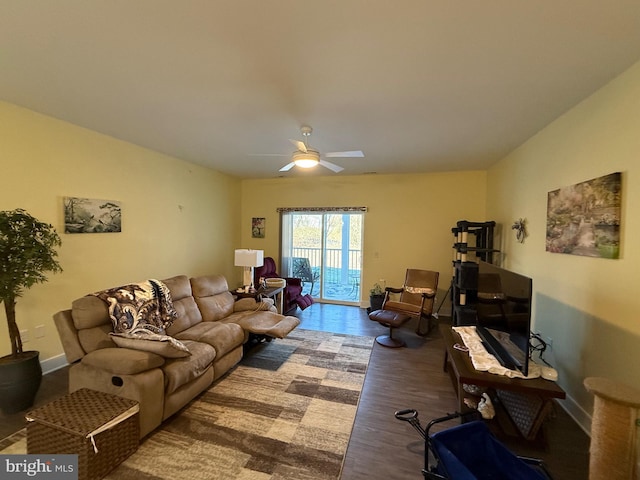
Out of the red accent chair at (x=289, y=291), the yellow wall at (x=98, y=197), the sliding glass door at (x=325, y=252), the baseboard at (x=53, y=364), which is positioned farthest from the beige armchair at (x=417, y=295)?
the baseboard at (x=53, y=364)

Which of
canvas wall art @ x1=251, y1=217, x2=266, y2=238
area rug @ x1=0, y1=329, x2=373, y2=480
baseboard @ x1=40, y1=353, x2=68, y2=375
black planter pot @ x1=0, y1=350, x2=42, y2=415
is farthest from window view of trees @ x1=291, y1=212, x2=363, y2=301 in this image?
black planter pot @ x1=0, y1=350, x2=42, y2=415

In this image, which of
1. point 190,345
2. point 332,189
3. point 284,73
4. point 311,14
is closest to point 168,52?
point 284,73

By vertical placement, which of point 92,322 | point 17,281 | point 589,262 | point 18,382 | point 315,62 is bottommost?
point 18,382

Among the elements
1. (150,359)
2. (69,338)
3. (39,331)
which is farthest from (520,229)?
(39,331)

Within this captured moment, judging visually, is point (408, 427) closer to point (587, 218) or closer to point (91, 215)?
point (587, 218)

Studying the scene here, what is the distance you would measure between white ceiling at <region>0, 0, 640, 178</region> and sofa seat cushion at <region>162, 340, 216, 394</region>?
2197mm

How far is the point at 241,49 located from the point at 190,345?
→ 2.40m

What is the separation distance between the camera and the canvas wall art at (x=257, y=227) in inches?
239

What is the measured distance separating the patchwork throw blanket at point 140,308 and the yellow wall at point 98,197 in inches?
41.6

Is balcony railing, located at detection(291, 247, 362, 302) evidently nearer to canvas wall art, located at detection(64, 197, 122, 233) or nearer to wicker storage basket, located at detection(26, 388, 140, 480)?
canvas wall art, located at detection(64, 197, 122, 233)

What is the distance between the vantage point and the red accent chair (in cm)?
493

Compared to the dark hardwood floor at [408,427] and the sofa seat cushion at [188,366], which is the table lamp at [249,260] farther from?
the dark hardwood floor at [408,427]

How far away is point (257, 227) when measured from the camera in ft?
20.0

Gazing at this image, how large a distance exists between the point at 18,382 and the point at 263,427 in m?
1.98
